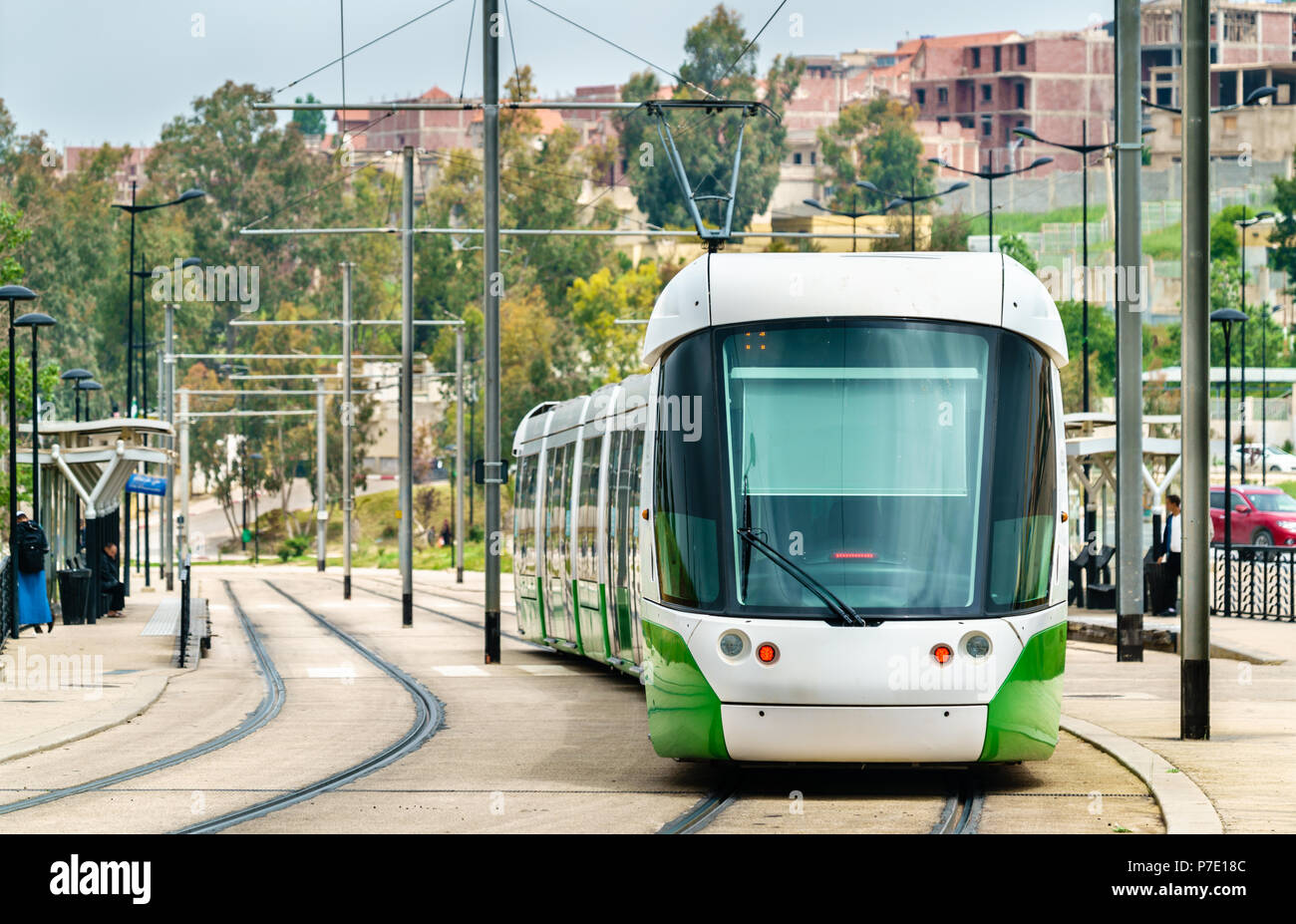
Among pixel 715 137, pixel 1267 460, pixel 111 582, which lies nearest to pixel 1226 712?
pixel 111 582

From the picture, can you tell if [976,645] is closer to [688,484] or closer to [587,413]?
Result: [688,484]

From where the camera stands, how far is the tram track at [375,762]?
10852mm

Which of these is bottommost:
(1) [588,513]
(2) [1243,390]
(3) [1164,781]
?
(3) [1164,781]

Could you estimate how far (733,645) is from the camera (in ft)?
38.0

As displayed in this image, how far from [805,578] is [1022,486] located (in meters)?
1.34

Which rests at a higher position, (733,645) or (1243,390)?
(1243,390)

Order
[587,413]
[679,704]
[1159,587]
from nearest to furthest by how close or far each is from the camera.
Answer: [679,704], [587,413], [1159,587]

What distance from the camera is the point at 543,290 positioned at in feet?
361

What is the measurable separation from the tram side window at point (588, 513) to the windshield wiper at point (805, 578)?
8275 mm

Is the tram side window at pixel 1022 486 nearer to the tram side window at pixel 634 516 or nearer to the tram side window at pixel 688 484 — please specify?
the tram side window at pixel 688 484

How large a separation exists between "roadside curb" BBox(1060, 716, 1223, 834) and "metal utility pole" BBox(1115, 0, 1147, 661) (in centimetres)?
628

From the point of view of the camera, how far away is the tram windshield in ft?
38.2

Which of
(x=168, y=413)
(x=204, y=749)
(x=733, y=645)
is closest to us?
(x=733, y=645)

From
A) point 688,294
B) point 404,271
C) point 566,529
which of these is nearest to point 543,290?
point 404,271
